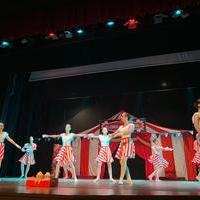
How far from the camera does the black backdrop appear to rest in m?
8.74

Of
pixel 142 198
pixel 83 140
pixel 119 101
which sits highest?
pixel 119 101

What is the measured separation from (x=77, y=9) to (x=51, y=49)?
2.42 m

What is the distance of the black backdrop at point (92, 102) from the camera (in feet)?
28.7

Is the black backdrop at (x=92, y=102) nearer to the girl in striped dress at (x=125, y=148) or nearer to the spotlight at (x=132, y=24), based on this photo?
the spotlight at (x=132, y=24)

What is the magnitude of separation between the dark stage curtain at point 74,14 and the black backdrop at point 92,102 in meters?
3.97

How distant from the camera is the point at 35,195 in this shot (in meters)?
2.33

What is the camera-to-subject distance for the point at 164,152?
901 centimetres

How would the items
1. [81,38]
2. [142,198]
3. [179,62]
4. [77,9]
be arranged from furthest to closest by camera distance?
1. [179,62]
2. [81,38]
3. [77,9]
4. [142,198]

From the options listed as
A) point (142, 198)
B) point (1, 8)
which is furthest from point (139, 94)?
point (142, 198)

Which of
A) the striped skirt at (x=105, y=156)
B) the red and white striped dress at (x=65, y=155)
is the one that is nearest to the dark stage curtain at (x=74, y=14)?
the red and white striped dress at (x=65, y=155)

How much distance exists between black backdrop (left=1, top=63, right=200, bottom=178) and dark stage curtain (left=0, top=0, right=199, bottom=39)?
13.0 ft

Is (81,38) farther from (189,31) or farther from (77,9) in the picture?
(189,31)

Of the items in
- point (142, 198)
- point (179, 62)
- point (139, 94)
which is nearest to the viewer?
point (142, 198)

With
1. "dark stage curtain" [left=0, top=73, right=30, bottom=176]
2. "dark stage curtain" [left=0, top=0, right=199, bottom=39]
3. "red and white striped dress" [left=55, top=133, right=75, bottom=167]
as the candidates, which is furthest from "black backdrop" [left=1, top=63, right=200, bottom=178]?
"dark stage curtain" [left=0, top=0, right=199, bottom=39]
